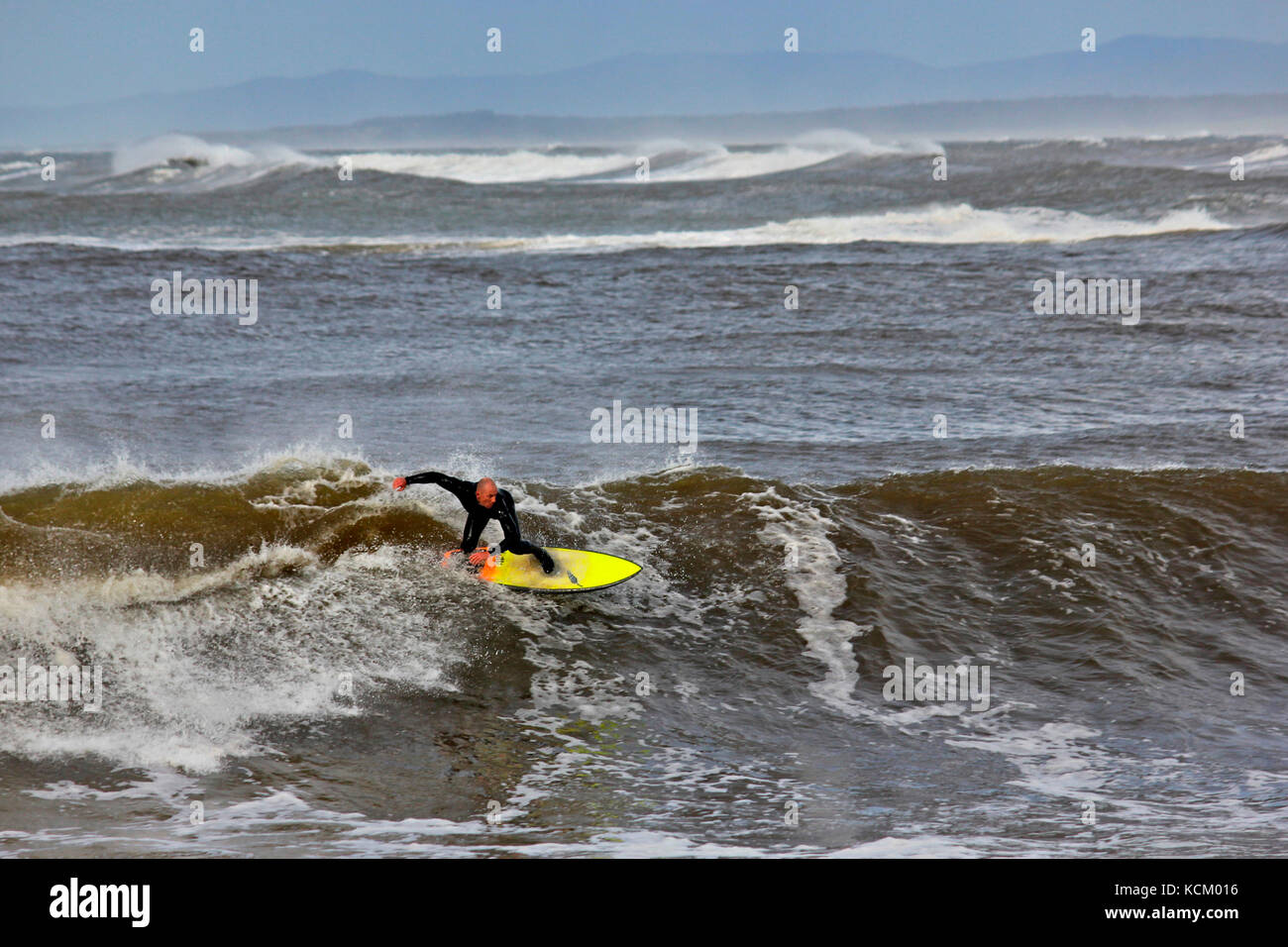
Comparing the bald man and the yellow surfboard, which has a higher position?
the bald man

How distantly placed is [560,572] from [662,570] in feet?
3.24

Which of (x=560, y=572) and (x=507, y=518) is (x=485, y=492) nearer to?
(x=507, y=518)

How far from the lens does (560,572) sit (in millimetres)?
10203

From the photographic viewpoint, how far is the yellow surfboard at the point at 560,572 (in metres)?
10.0

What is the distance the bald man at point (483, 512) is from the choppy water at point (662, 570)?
16.4 inches

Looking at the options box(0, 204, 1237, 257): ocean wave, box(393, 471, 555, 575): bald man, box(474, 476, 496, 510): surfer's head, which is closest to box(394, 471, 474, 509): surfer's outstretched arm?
box(393, 471, 555, 575): bald man

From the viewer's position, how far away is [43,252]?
2470 centimetres

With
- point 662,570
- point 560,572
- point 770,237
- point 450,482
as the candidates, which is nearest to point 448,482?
point 450,482

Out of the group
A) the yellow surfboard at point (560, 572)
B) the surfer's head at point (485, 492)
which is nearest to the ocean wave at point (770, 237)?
the yellow surfboard at point (560, 572)

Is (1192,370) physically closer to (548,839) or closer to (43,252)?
(548,839)

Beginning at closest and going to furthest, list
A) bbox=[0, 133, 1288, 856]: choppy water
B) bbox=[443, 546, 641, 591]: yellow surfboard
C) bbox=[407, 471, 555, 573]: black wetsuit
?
bbox=[0, 133, 1288, 856]: choppy water → bbox=[407, 471, 555, 573]: black wetsuit → bbox=[443, 546, 641, 591]: yellow surfboard

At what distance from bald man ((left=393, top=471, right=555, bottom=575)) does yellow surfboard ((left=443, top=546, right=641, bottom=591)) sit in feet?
0.35

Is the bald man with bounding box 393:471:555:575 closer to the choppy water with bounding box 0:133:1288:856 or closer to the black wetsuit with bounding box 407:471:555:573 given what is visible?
the black wetsuit with bounding box 407:471:555:573

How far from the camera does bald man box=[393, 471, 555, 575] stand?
9609mm
